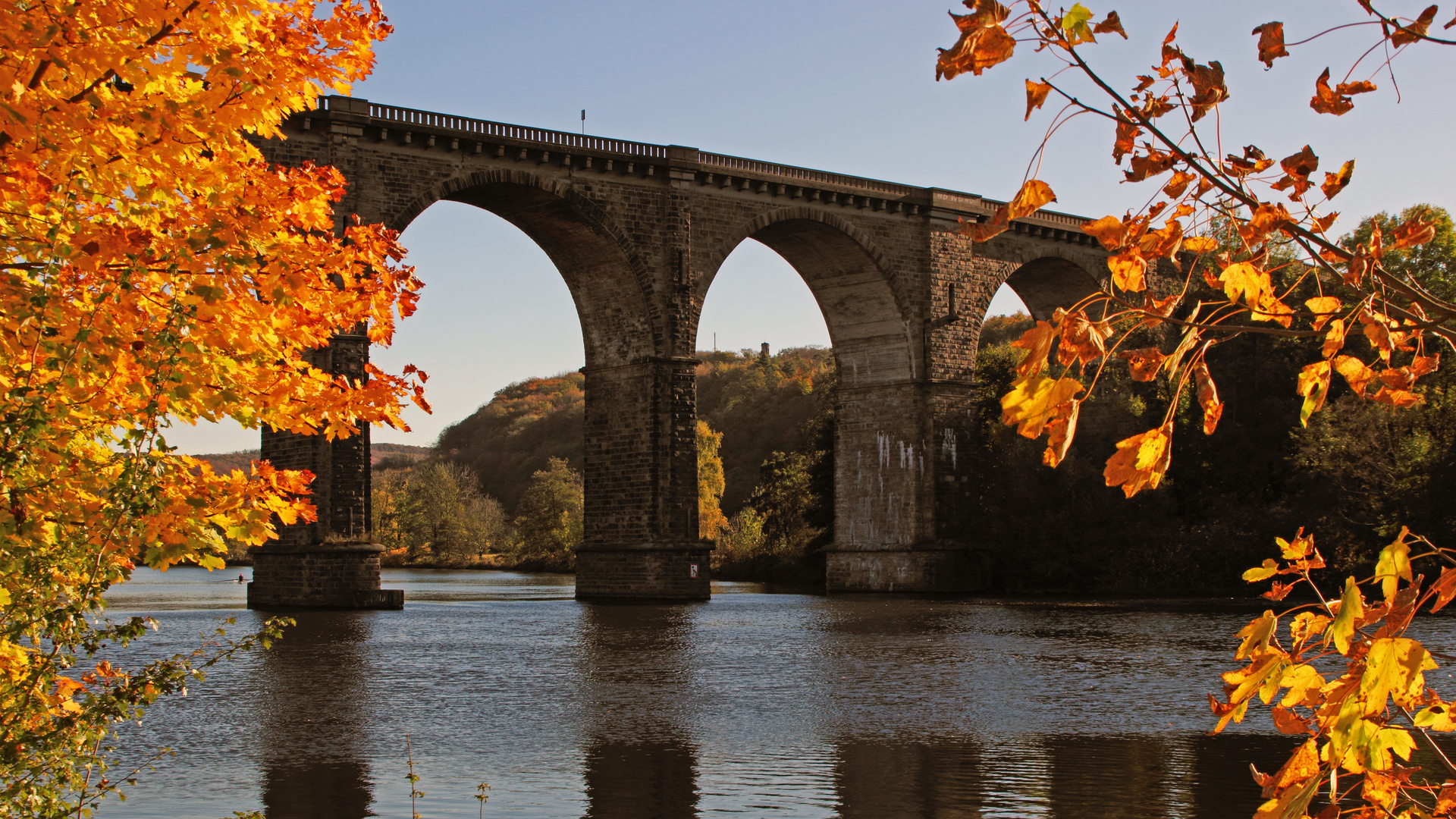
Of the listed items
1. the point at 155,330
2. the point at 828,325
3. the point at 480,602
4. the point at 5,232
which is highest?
the point at 828,325

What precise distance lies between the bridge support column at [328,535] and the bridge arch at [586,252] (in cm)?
514

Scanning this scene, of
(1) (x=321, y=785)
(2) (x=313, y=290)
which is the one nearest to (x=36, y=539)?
(2) (x=313, y=290)

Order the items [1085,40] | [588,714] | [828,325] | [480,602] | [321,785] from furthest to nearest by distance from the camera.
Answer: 1. [828,325]
2. [480,602]
3. [588,714]
4. [321,785]
5. [1085,40]

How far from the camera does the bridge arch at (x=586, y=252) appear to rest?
94.0 feet

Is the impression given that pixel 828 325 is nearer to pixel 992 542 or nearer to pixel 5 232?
pixel 992 542

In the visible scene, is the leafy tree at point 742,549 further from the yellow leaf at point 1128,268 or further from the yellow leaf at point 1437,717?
the yellow leaf at point 1128,268

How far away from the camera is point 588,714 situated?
39.7 ft

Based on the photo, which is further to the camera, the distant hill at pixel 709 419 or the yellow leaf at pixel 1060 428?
the distant hill at pixel 709 419

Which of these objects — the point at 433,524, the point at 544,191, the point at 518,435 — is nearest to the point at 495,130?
the point at 544,191

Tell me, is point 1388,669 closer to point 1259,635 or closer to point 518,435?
point 1259,635

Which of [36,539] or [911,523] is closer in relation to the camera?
[36,539]

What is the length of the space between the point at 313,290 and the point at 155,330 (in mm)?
619

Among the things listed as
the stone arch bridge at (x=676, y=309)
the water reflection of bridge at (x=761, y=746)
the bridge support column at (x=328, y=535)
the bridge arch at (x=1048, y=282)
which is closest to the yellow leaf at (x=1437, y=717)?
the water reflection of bridge at (x=761, y=746)

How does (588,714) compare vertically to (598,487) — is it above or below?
below
